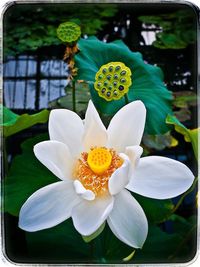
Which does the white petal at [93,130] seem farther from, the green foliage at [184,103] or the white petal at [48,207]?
the green foliage at [184,103]

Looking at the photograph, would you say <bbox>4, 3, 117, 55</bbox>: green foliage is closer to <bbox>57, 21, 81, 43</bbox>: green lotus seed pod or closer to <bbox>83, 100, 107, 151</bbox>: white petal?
<bbox>57, 21, 81, 43</bbox>: green lotus seed pod

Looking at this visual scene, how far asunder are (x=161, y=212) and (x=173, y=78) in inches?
10.1

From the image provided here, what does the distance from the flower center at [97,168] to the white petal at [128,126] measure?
0.03m

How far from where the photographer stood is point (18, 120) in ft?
2.62

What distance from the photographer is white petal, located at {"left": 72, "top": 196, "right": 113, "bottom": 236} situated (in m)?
0.69

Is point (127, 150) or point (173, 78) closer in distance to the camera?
point (127, 150)

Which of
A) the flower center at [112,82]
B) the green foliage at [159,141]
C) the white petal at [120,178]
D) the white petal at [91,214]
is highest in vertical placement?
the flower center at [112,82]

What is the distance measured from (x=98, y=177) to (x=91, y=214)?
0.21ft

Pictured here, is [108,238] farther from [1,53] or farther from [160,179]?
[1,53]

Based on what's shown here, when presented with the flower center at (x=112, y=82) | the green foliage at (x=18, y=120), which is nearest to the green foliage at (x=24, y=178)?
the green foliage at (x=18, y=120)

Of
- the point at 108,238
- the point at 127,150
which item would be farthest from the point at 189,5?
the point at 108,238

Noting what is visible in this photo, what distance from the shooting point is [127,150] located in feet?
2.34

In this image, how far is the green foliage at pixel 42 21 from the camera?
2.76ft

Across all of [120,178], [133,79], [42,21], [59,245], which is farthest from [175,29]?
[59,245]
